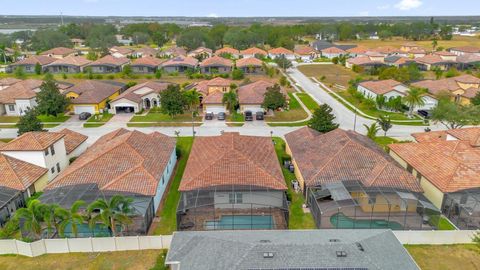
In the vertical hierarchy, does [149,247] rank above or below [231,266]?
below

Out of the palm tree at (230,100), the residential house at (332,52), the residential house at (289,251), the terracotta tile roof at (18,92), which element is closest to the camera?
the residential house at (289,251)

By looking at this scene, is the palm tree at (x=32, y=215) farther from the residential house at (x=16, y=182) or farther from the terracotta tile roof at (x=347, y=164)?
the terracotta tile roof at (x=347, y=164)

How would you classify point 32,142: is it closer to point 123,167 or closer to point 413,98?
point 123,167

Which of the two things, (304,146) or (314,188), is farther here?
(304,146)

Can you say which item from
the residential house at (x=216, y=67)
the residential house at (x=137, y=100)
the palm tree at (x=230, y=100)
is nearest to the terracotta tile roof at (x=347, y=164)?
the palm tree at (x=230, y=100)

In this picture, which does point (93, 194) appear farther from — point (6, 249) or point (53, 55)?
point (53, 55)

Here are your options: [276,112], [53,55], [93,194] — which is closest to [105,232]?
[93,194]

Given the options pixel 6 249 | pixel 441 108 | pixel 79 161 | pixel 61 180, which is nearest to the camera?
→ pixel 6 249

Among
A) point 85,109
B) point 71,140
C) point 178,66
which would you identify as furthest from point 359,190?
point 178,66
